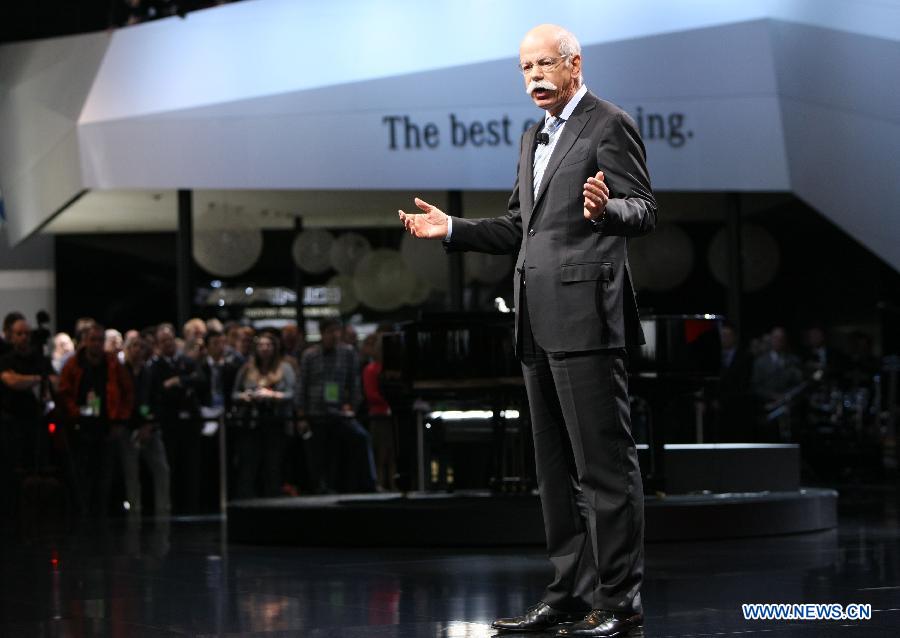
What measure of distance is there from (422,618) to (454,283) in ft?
31.2

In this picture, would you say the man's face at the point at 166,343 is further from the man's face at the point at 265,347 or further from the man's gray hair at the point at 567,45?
the man's gray hair at the point at 567,45

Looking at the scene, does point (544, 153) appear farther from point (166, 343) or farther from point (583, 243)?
point (166, 343)

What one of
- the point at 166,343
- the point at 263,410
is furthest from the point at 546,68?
the point at 166,343

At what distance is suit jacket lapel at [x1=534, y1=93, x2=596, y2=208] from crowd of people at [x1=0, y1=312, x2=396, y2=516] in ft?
22.1

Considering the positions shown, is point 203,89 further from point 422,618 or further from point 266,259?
point 422,618

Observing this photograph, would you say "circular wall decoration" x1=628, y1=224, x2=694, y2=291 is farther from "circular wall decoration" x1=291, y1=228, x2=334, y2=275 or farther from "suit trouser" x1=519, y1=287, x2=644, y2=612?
"suit trouser" x1=519, y1=287, x2=644, y2=612

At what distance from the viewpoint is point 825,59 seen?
1240 centimetres

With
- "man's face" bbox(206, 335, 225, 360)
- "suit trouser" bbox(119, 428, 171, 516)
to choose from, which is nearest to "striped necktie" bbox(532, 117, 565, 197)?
"suit trouser" bbox(119, 428, 171, 516)

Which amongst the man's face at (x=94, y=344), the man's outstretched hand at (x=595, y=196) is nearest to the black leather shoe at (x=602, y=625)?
the man's outstretched hand at (x=595, y=196)

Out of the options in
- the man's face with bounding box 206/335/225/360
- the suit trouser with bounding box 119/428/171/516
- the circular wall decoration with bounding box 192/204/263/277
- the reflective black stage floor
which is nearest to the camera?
the reflective black stage floor

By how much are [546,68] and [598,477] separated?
3.32ft

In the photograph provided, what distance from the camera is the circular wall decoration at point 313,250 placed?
14.3 meters

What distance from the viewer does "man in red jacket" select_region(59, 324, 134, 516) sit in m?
9.99

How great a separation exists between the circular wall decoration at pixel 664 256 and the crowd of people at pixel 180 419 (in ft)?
14.8
